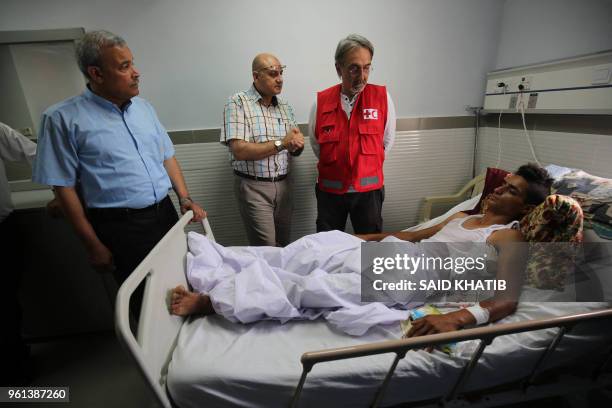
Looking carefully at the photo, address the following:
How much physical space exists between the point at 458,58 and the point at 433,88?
1.05 feet

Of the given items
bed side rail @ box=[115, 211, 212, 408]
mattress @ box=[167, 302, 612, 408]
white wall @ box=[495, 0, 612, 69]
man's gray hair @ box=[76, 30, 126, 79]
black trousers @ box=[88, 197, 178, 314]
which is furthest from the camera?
white wall @ box=[495, 0, 612, 69]

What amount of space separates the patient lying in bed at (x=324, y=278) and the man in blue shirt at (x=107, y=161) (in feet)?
1.09

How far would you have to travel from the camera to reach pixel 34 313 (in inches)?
80.4

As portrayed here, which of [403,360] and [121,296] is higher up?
[121,296]

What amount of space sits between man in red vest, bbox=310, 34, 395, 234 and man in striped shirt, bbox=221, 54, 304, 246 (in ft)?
0.76

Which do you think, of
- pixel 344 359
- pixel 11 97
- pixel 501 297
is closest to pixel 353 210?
pixel 501 297

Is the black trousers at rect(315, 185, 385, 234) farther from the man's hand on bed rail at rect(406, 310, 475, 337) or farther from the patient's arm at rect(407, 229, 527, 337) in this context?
the man's hand on bed rail at rect(406, 310, 475, 337)

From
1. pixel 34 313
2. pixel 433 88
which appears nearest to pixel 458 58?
pixel 433 88

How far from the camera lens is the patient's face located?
1554mm

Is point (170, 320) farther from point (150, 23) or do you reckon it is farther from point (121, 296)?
point (150, 23)

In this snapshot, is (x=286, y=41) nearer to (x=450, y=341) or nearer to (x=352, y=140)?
(x=352, y=140)

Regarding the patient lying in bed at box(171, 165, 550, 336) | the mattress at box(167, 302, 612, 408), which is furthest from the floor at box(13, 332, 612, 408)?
the patient lying in bed at box(171, 165, 550, 336)

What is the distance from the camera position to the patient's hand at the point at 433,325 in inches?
45.0

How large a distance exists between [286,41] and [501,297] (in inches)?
87.6
